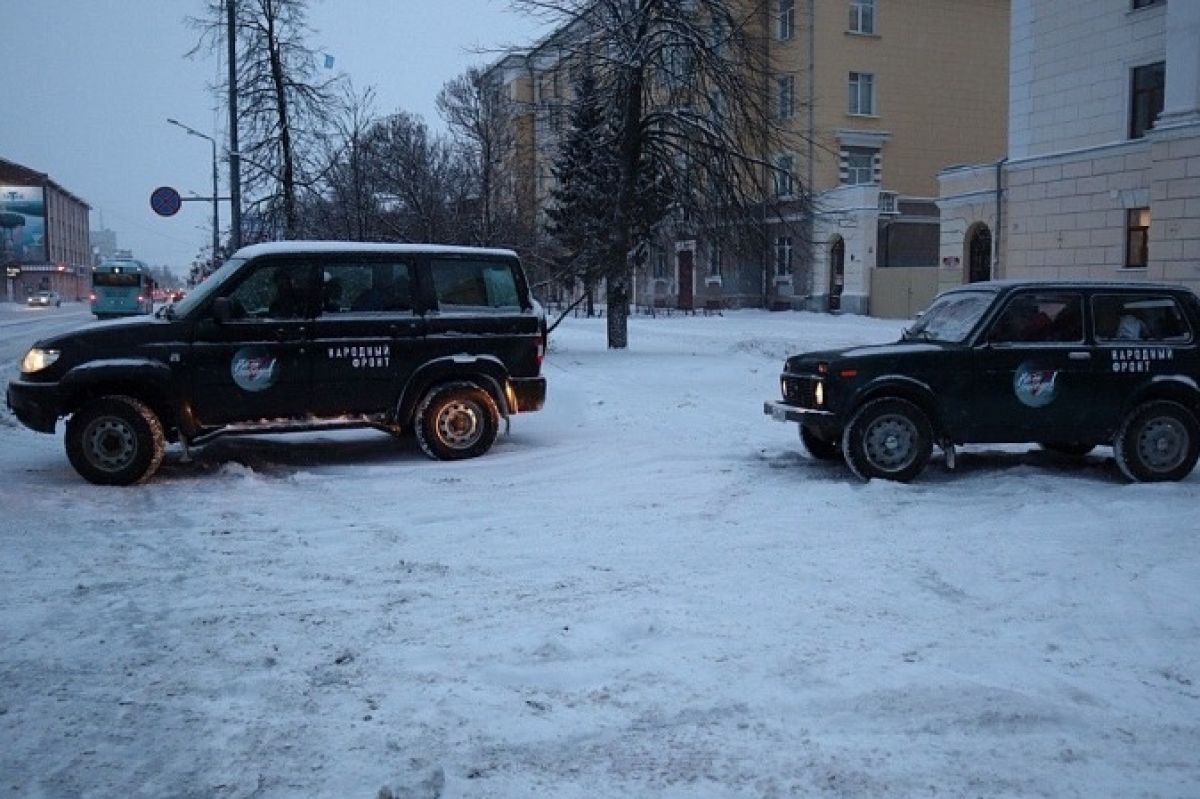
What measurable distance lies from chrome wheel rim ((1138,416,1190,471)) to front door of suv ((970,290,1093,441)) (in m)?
0.58

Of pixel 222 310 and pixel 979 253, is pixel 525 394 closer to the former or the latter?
pixel 222 310

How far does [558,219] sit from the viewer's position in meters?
38.8

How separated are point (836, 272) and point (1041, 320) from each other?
37.1m

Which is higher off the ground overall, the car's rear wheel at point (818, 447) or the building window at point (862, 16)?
the building window at point (862, 16)

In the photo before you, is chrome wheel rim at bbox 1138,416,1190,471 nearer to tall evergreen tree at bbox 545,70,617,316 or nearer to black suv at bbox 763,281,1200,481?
black suv at bbox 763,281,1200,481

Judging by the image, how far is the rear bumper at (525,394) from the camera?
10820mm

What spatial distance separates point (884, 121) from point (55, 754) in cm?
4785

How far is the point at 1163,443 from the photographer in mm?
9461

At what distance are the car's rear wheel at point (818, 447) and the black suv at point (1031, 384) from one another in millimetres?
806

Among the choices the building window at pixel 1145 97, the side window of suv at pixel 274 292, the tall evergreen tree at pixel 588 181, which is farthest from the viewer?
the building window at pixel 1145 97

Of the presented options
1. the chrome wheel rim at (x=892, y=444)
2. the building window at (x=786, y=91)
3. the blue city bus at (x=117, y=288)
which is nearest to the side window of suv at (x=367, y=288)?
the chrome wheel rim at (x=892, y=444)

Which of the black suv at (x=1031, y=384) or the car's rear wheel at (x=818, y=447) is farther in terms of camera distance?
the car's rear wheel at (x=818, y=447)

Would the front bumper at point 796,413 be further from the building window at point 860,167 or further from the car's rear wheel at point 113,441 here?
the building window at point 860,167

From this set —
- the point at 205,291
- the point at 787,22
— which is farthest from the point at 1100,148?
the point at 205,291
